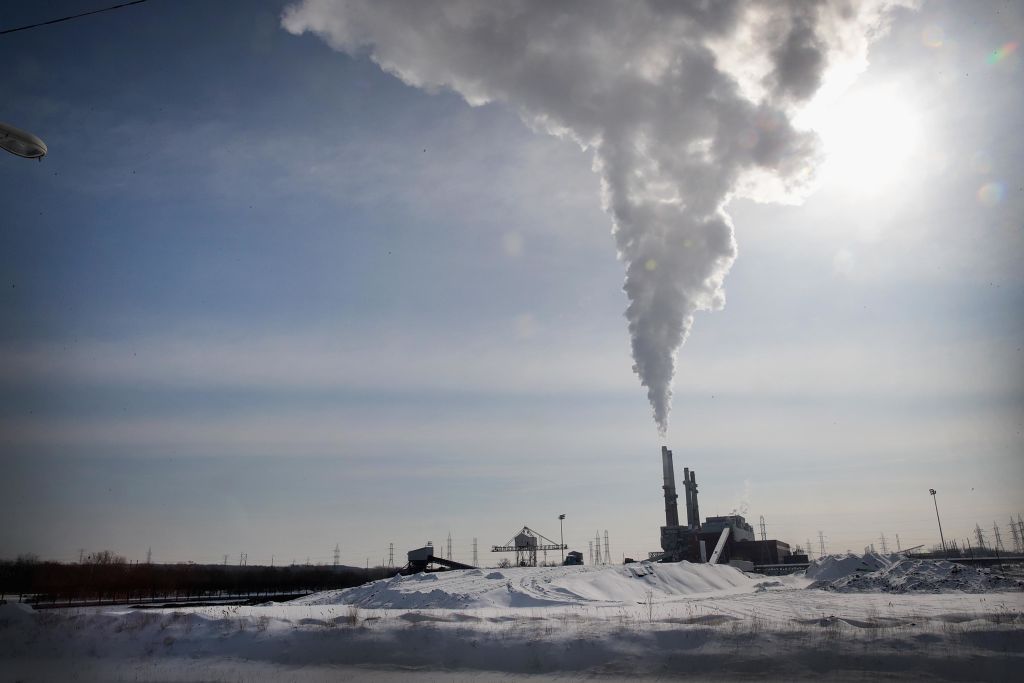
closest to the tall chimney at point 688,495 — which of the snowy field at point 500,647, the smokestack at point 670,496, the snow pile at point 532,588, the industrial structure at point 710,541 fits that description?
the industrial structure at point 710,541

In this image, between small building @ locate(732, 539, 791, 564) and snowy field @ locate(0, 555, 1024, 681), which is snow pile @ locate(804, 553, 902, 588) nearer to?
small building @ locate(732, 539, 791, 564)

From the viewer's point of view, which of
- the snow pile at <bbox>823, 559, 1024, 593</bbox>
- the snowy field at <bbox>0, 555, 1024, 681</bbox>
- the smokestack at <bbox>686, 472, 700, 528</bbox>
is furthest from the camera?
the smokestack at <bbox>686, 472, 700, 528</bbox>

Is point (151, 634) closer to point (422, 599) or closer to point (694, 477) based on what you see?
point (422, 599)

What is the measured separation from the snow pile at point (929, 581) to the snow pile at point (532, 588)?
9553 mm

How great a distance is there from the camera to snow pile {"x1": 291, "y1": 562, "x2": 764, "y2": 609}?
34344 mm

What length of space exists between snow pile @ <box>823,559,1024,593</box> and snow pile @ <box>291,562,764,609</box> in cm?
955

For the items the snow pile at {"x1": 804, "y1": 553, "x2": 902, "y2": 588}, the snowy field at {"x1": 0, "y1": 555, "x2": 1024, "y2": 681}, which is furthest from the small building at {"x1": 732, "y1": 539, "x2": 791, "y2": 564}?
the snowy field at {"x1": 0, "y1": 555, "x2": 1024, "y2": 681}

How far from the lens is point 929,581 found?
41.9m

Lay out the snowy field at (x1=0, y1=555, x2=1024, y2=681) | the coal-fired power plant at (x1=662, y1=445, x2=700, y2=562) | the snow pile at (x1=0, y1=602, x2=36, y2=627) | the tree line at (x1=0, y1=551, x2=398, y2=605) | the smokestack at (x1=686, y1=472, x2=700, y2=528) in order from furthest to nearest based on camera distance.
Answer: the smokestack at (x1=686, y1=472, x2=700, y2=528)
the coal-fired power plant at (x1=662, y1=445, x2=700, y2=562)
the tree line at (x1=0, y1=551, x2=398, y2=605)
the snow pile at (x1=0, y1=602, x2=36, y2=627)
the snowy field at (x1=0, y1=555, x2=1024, y2=681)

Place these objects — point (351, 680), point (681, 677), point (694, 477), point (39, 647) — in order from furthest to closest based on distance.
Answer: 1. point (694, 477)
2. point (39, 647)
3. point (351, 680)
4. point (681, 677)

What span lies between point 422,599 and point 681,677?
77.2ft

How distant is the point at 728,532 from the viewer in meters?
84.3

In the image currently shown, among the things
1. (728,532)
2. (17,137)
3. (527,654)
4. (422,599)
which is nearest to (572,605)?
(422,599)

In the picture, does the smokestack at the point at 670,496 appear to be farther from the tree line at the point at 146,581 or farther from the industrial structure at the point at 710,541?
the tree line at the point at 146,581
